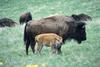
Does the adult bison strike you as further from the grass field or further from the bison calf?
the grass field

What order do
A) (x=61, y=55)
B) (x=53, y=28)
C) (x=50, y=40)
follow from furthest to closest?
1. (x=53, y=28)
2. (x=50, y=40)
3. (x=61, y=55)

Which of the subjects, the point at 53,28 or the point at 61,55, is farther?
the point at 53,28

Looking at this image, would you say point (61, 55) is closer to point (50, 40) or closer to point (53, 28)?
point (50, 40)

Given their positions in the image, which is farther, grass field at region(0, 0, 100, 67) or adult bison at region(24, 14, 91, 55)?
adult bison at region(24, 14, 91, 55)

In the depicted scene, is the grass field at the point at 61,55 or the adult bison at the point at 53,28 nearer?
the grass field at the point at 61,55

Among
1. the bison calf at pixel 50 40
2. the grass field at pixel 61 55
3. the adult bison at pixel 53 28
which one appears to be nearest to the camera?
the grass field at pixel 61 55

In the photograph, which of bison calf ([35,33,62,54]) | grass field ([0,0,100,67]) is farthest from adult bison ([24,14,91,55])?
grass field ([0,0,100,67])

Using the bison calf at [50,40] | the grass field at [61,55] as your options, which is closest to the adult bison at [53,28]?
the bison calf at [50,40]

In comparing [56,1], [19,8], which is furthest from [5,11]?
[56,1]

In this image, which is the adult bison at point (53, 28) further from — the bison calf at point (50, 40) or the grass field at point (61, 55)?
the grass field at point (61, 55)

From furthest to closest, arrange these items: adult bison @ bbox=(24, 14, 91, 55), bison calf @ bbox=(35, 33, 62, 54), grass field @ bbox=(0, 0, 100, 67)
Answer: adult bison @ bbox=(24, 14, 91, 55)
bison calf @ bbox=(35, 33, 62, 54)
grass field @ bbox=(0, 0, 100, 67)

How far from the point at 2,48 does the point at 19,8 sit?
54.5 ft

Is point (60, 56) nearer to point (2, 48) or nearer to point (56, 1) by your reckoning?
point (2, 48)

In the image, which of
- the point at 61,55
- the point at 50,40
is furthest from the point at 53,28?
the point at 61,55
